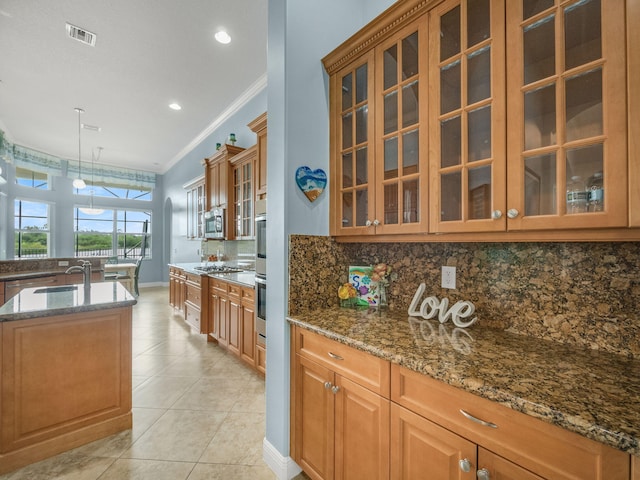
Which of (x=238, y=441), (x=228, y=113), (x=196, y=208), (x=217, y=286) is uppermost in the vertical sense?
(x=228, y=113)

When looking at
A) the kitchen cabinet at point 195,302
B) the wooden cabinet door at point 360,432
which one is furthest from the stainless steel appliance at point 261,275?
the kitchen cabinet at point 195,302

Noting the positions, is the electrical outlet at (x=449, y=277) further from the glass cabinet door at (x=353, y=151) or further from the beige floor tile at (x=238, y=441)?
the beige floor tile at (x=238, y=441)

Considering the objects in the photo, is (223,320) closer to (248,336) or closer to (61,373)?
(248,336)

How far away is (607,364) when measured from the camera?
100 cm

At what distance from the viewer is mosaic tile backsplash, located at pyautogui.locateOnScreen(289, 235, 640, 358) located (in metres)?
1.09

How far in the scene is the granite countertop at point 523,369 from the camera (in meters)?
0.71

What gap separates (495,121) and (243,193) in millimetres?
3296

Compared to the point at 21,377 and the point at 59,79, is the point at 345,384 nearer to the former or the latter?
the point at 21,377

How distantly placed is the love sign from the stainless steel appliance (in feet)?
3.89

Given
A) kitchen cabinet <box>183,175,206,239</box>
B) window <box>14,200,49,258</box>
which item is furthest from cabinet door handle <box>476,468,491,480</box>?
window <box>14,200,49,258</box>

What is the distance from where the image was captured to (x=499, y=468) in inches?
33.1

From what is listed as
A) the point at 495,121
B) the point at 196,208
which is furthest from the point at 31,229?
the point at 495,121

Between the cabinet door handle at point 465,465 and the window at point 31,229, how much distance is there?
350 inches

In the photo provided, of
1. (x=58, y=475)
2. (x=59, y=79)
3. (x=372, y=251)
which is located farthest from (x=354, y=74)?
(x=59, y=79)
